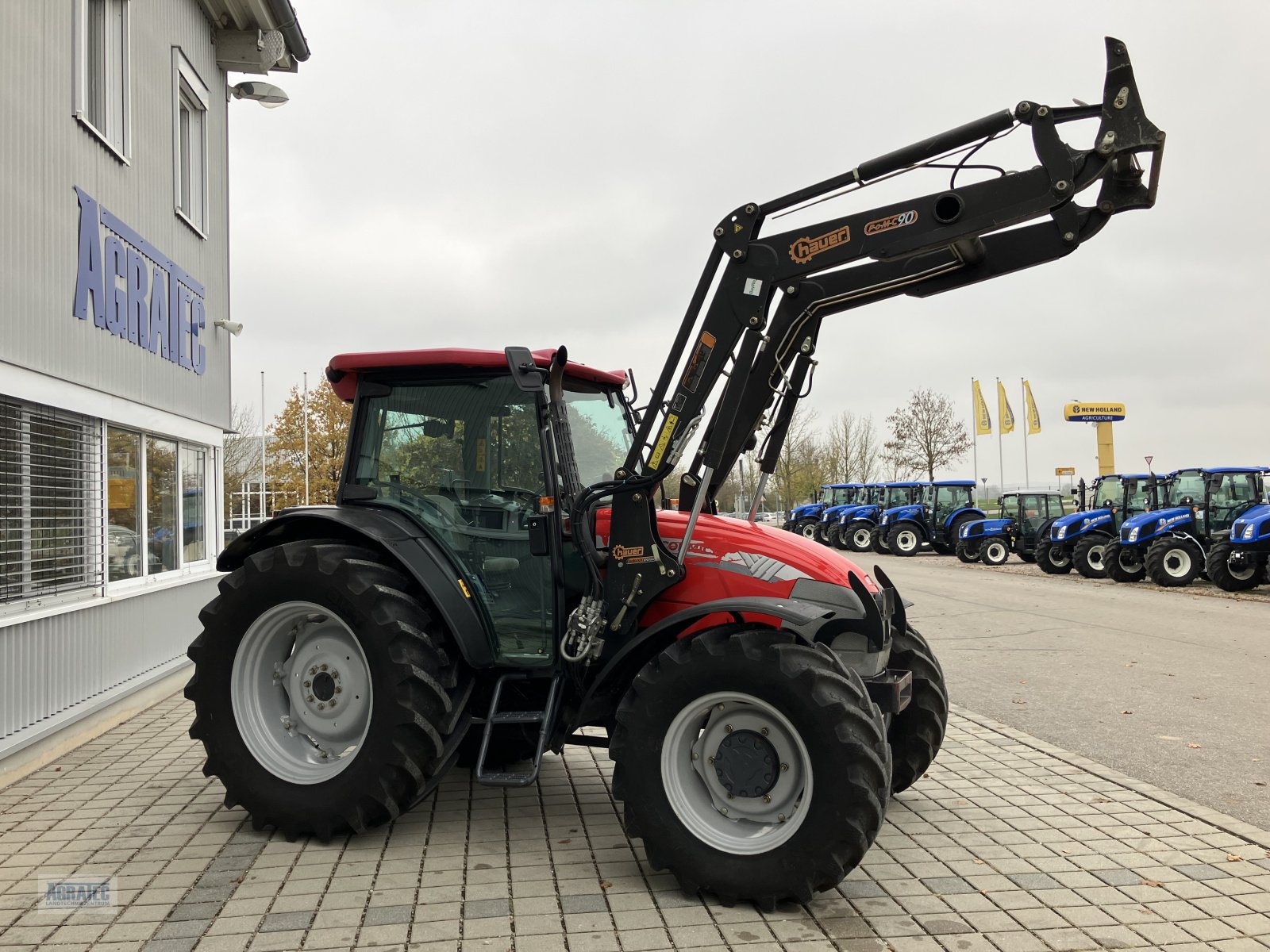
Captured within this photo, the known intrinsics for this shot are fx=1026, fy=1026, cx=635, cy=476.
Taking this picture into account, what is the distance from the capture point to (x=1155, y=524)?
69.1 feet

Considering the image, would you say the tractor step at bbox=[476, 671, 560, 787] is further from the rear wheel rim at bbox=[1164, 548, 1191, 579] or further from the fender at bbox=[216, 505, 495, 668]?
the rear wheel rim at bbox=[1164, 548, 1191, 579]

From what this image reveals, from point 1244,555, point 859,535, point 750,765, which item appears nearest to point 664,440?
point 750,765

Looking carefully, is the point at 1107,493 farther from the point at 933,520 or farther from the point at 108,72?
the point at 108,72

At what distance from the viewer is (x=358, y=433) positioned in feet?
18.1

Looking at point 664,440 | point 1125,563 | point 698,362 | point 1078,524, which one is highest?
point 698,362

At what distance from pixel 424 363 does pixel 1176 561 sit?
62.4 feet

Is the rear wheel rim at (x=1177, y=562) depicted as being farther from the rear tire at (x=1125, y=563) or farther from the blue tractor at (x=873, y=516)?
the blue tractor at (x=873, y=516)

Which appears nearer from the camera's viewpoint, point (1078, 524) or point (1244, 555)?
point (1244, 555)

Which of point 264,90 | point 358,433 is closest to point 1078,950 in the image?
point 358,433

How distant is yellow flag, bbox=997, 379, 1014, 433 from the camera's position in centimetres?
5166

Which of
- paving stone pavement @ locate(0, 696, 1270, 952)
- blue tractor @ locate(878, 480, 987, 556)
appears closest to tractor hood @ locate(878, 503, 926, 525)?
blue tractor @ locate(878, 480, 987, 556)

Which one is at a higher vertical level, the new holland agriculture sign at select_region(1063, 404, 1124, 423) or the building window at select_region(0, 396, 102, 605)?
the new holland agriculture sign at select_region(1063, 404, 1124, 423)

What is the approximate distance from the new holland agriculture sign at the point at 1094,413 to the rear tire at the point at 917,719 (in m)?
40.7

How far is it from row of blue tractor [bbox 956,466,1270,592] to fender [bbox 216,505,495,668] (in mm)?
17627
